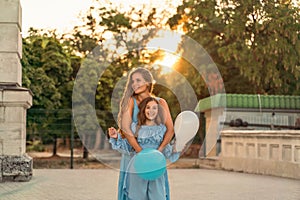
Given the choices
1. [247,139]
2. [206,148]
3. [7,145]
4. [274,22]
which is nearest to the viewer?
[7,145]

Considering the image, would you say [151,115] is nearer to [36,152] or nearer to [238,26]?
[238,26]

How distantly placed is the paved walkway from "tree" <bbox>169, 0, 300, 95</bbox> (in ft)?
36.9

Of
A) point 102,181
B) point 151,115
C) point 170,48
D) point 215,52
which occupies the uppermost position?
point 215,52

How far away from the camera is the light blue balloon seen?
20.6 ft

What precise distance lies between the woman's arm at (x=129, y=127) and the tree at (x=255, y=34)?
760 inches

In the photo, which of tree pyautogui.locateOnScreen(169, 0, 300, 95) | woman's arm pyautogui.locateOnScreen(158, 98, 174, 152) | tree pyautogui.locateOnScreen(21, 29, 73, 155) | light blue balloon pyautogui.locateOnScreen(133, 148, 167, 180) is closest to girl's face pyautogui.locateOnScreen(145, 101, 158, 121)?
woman's arm pyautogui.locateOnScreen(158, 98, 174, 152)

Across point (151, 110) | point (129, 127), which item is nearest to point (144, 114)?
point (151, 110)

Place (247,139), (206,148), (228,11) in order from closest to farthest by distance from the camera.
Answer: (247,139) < (206,148) < (228,11)

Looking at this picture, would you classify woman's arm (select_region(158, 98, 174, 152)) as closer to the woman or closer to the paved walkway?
the woman

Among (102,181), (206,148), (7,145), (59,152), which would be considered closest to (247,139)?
(206,148)

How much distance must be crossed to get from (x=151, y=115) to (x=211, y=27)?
21.6 m

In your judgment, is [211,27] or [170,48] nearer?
[170,48]

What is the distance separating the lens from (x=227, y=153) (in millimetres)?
18641

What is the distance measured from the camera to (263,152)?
656 inches
